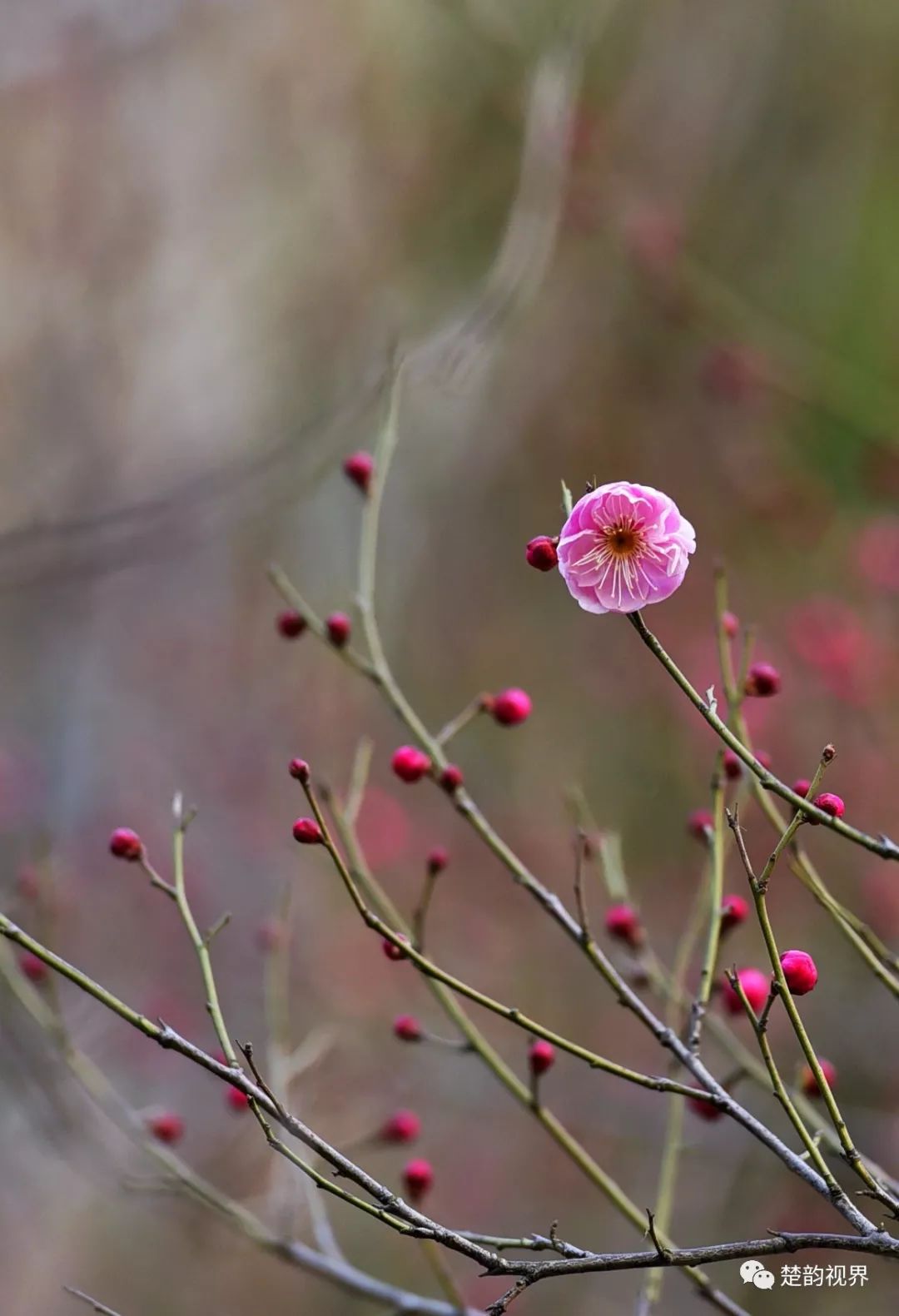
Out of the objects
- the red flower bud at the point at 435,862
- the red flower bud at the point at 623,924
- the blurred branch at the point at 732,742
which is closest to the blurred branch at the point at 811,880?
the blurred branch at the point at 732,742

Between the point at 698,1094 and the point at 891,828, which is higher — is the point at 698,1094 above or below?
above

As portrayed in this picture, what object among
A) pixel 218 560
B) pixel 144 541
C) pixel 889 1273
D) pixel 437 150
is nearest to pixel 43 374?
pixel 218 560

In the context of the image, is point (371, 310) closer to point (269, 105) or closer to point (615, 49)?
point (269, 105)

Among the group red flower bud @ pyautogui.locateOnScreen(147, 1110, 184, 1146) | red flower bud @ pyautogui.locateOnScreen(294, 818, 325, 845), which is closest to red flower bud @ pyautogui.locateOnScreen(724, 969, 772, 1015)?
red flower bud @ pyautogui.locateOnScreen(294, 818, 325, 845)

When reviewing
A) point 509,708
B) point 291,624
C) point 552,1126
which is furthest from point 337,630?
point 552,1126

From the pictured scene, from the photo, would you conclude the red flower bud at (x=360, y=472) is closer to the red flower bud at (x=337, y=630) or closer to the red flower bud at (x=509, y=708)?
the red flower bud at (x=337, y=630)

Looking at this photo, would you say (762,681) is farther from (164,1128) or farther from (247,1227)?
(164,1128)
